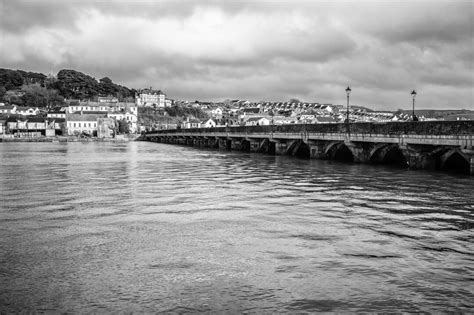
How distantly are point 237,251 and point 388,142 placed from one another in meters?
29.4

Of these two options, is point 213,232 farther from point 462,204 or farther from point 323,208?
point 462,204

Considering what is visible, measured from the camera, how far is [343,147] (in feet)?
182

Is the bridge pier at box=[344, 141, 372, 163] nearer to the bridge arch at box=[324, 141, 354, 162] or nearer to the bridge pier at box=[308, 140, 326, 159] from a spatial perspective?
the bridge arch at box=[324, 141, 354, 162]

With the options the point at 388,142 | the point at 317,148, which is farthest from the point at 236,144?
the point at 388,142

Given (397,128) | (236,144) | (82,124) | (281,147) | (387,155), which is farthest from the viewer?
(82,124)

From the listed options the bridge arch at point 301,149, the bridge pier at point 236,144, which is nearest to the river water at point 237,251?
the bridge arch at point 301,149

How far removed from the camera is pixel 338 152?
5541cm

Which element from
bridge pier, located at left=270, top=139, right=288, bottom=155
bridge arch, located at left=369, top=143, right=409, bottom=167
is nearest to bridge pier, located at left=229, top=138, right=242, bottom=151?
bridge pier, located at left=270, top=139, right=288, bottom=155

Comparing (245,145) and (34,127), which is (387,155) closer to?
(245,145)

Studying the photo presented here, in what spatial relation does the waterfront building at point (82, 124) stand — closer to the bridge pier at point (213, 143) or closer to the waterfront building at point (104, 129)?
the waterfront building at point (104, 129)

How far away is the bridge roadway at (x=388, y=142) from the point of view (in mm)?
32625

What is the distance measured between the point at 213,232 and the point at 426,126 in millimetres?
24945

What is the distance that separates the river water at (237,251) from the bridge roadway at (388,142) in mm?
8679

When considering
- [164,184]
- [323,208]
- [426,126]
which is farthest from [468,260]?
[426,126]
